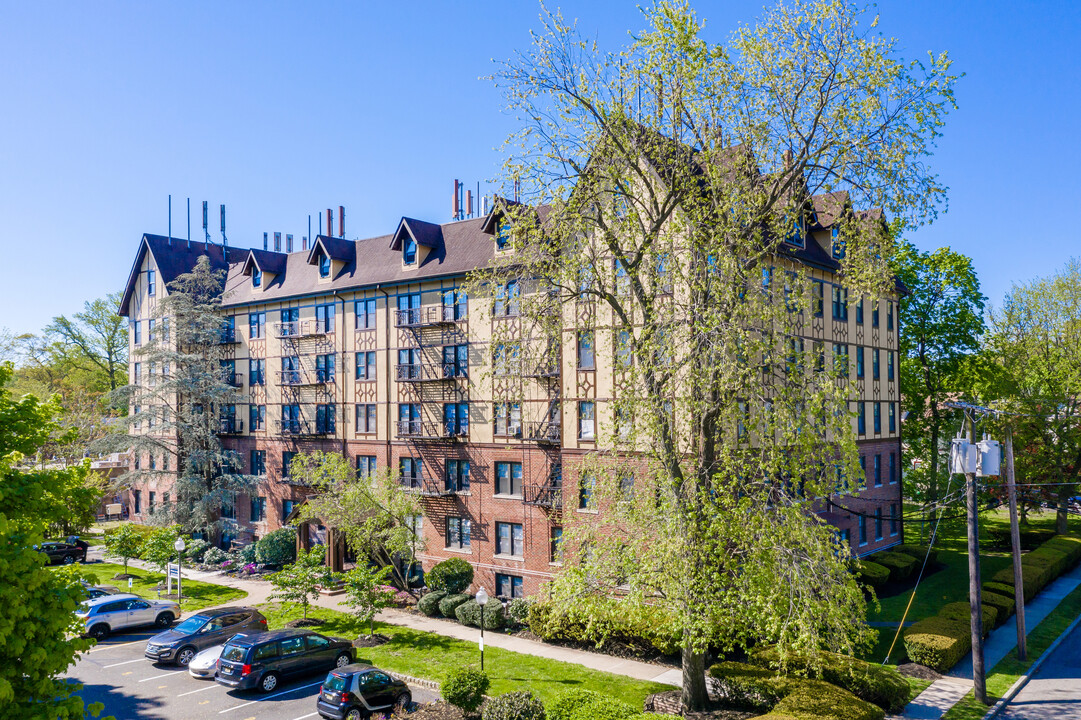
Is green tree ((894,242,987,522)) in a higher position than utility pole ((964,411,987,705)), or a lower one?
higher

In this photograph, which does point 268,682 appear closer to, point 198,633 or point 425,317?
point 198,633

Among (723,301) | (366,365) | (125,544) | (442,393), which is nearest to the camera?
(723,301)

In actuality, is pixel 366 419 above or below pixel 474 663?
above

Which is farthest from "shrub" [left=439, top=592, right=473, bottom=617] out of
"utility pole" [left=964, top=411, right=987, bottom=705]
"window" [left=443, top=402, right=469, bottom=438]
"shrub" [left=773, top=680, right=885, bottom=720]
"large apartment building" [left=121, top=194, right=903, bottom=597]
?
"utility pole" [left=964, top=411, right=987, bottom=705]

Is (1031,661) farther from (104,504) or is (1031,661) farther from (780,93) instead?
(104,504)

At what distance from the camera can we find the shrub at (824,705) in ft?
54.9

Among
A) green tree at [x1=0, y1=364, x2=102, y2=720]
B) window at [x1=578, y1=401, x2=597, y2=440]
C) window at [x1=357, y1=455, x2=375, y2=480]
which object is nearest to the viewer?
green tree at [x1=0, y1=364, x2=102, y2=720]

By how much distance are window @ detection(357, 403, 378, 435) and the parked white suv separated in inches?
450

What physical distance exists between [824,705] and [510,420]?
57.3ft

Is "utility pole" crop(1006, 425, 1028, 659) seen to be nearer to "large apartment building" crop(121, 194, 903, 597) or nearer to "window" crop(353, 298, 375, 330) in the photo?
"large apartment building" crop(121, 194, 903, 597)

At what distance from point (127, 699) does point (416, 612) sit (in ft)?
39.0

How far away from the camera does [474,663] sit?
2386 cm

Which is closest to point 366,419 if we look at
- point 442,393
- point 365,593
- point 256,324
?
point 442,393

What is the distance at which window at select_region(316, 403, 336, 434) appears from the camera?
129 ft
